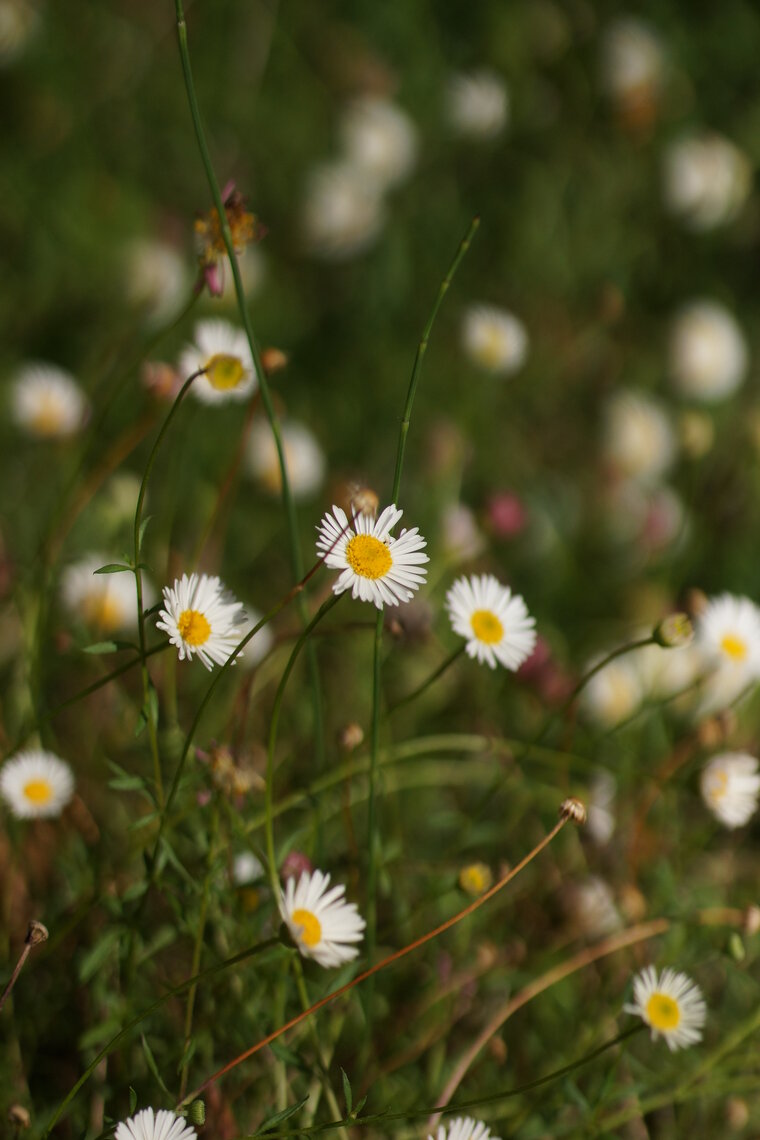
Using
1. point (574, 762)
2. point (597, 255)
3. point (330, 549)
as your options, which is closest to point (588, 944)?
point (574, 762)

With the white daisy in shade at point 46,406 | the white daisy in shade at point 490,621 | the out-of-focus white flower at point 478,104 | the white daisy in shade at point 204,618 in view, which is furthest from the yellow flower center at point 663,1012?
the out-of-focus white flower at point 478,104

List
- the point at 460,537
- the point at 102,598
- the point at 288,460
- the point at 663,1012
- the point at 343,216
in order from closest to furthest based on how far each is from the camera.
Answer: the point at 663,1012 < the point at 102,598 < the point at 460,537 < the point at 288,460 < the point at 343,216

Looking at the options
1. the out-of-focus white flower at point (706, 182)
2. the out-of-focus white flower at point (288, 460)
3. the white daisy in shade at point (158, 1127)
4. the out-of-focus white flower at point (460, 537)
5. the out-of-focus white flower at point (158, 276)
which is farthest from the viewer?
the out-of-focus white flower at point (706, 182)

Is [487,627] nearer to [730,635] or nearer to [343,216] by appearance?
[730,635]

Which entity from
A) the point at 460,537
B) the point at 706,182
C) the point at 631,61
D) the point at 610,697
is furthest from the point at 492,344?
the point at 631,61

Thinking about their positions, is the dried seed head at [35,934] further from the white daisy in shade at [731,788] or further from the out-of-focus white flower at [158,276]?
the out-of-focus white flower at [158,276]

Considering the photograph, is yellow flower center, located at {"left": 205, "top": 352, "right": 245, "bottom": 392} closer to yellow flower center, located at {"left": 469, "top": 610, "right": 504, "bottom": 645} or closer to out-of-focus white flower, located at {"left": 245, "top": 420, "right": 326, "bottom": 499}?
yellow flower center, located at {"left": 469, "top": 610, "right": 504, "bottom": 645}

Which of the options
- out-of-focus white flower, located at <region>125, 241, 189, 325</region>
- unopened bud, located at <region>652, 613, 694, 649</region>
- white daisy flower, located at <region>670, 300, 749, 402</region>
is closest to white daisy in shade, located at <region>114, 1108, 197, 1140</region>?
unopened bud, located at <region>652, 613, 694, 649</region>
